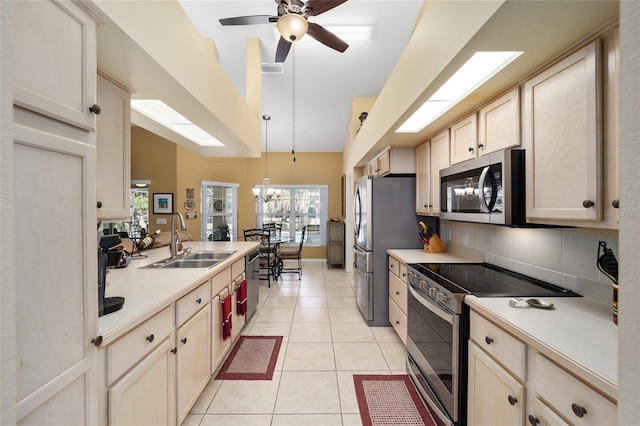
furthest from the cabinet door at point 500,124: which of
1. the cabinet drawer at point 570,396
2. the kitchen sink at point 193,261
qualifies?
the kitchen sink at point 193,261

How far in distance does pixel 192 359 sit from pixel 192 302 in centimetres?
37

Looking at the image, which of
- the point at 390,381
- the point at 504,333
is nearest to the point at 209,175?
the point at 390,381

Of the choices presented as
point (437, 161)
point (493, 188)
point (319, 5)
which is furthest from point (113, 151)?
Result: point (437, 161)

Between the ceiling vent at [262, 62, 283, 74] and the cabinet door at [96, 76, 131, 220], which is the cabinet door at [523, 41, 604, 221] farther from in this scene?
the ceiling vent at [262, 62, 283, 74]

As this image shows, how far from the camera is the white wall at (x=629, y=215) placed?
0.46 meters

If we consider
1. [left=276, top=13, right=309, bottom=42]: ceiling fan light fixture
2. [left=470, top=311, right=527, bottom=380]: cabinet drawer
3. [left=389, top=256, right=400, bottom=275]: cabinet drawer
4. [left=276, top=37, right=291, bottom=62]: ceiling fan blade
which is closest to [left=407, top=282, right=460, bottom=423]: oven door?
[left=470, top=311, right=527, bottom=380]: cabinet drawer

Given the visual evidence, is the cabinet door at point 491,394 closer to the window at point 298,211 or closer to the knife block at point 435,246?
the knife block at point 435,246

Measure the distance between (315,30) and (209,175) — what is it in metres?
4.74

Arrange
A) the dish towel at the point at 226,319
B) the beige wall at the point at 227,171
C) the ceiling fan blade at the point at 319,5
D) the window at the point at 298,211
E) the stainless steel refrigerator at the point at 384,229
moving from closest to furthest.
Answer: the ceiling fan blade at the point at 319,5, the dish towel at the point at 226,319, the stainless steel refrigerator at the point at 384,229, the beige wall at the point at 227,171, the window at the point at 298,211

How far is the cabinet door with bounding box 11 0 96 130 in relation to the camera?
2.52 feet

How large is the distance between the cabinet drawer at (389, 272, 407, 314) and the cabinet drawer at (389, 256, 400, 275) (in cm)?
5

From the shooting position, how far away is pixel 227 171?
6.97m

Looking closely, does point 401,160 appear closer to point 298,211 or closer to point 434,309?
point 434,309

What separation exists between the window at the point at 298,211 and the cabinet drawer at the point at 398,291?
4364mm
